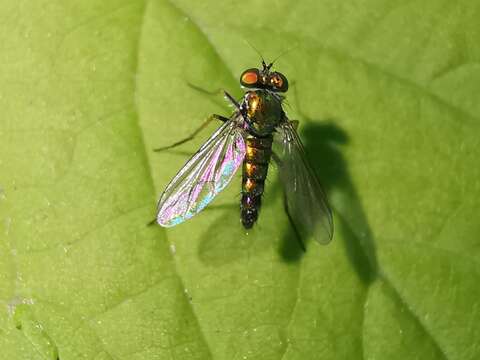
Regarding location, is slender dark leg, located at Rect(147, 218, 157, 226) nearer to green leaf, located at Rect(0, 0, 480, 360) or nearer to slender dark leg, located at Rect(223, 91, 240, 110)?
green leaf, located at Rect(0, 0, 480, 360)

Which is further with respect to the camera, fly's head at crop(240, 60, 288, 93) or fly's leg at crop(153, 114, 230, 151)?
fly's head at crop(240, 60, 288, 93)

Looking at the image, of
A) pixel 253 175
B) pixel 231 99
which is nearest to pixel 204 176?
pixel 253 175

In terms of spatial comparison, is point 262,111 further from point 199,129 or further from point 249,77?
point 199,129

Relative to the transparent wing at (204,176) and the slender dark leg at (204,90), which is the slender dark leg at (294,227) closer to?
the transparent wing at (204,176)

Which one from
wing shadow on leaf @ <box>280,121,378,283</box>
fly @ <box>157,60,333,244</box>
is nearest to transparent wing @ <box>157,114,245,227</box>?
fly @ <box>157,60,333,244</box>

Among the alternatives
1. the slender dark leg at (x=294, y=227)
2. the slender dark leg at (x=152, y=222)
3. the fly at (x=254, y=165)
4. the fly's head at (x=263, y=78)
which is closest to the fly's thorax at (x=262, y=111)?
the fly at (x=254, y=165)

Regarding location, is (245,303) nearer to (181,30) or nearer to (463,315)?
(463,315)

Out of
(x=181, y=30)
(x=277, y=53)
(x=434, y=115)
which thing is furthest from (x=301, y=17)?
(x=434, y=115)
